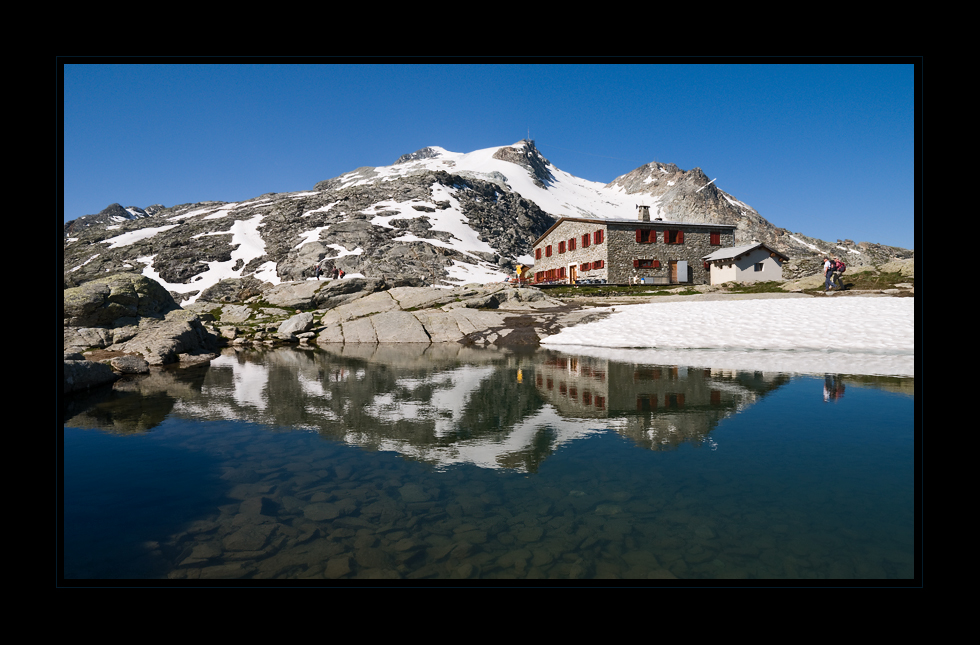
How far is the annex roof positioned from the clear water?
45089mm

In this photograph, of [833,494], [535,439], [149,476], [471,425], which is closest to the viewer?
[833,494]

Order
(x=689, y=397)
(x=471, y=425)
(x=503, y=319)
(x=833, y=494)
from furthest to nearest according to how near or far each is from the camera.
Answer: (x=503, y=319) < (x=689, y=397) < (x=471, y=425) < (x=833, y=494)

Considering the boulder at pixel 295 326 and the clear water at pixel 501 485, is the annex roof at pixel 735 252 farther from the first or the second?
the boulder at pixel 295 326

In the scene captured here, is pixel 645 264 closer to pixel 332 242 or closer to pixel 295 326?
pixel 295 326

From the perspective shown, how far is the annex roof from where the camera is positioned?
5272 cm

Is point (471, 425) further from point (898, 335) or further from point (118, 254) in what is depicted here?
point (118, 254)

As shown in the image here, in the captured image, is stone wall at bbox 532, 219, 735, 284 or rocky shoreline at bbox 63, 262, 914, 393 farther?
stone wall at bbox 532, 219, 735, 284

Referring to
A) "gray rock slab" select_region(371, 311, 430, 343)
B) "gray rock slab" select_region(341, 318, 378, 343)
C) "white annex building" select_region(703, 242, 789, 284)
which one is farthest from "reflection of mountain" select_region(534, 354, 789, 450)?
"white annex building" select_region(703, 242, 789, 284)

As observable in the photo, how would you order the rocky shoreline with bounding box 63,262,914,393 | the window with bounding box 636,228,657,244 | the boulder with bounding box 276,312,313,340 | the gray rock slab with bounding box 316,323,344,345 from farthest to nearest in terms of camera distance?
the window with bounding box 636,228,657,244 → the boulder with bounding box 276,312,313,340 → the gray rock slab with bounding box 316,323,344,345 → the rocky shoreline with bounding box 63,262,914,393

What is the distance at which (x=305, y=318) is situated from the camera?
3425 cm

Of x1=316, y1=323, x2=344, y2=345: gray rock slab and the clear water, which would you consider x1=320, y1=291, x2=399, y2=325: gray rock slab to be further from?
the clear water
